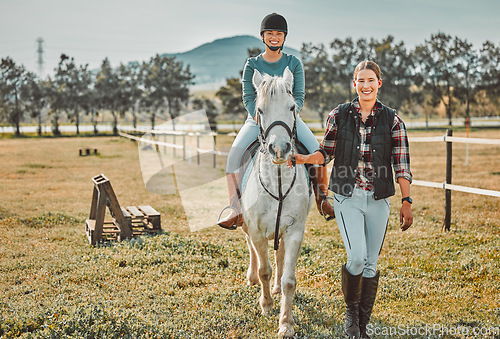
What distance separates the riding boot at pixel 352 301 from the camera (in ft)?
13.3

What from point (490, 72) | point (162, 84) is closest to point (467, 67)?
point (490, 72)

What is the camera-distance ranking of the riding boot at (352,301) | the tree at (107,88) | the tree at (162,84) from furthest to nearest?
the tree at (162,84) → the tree at (107,88) → the riding boot at (352,301)

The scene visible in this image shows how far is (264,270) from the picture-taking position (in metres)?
4.86

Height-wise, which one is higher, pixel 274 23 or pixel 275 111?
pixel 274 23

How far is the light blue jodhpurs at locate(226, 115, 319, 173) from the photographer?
4.97 m

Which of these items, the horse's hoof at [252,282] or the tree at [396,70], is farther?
the tree at [396,70]

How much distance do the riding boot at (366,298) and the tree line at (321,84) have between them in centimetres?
6234

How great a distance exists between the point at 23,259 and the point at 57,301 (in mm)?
2532

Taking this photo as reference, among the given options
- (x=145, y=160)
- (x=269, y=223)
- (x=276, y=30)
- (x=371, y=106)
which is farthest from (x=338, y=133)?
(x=145, y=160)

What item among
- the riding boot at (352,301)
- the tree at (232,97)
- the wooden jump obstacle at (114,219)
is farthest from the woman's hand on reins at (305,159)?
the tree at (232,97)

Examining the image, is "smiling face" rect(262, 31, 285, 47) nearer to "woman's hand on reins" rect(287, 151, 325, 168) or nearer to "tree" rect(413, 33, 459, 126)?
"woman's hand on reins" rect(287, 151, 325, 168)

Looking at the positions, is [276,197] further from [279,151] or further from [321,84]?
[321,84]

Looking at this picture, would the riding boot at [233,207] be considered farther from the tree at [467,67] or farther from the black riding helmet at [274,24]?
the tree at [467,67]

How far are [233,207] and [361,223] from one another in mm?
1724
